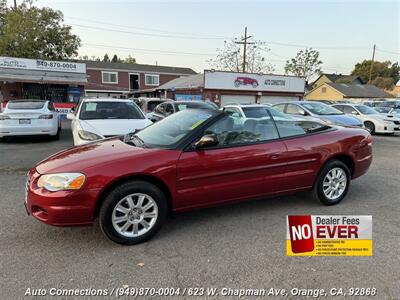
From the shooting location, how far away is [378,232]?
149 inches

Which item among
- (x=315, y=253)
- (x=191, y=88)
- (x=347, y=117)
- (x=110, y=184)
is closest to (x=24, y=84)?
(x=191, y=88)

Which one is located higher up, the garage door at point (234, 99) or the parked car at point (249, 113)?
the parked car at point (249, 113)

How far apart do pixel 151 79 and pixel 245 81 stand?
20677 mm

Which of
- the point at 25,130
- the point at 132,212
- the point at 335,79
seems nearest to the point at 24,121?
the point at 25,130

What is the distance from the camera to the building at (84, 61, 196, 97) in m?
42.4

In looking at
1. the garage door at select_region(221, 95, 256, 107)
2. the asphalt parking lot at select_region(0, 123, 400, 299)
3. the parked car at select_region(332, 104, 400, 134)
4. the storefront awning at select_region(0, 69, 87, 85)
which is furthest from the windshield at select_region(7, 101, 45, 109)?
the garage door at select_region(221, 95, 256, 107)

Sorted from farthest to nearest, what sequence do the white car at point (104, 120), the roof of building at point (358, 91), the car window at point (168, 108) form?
the roof of building at point (358, 91) < the car window at point (168, 108) < the white car at point (104, 120)

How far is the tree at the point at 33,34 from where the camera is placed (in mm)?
28484

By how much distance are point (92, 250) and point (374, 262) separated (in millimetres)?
2861

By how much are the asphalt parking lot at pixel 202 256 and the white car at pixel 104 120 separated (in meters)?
2.25

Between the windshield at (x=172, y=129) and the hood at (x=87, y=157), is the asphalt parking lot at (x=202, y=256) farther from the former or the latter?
the windshield at (x=172, y=129)

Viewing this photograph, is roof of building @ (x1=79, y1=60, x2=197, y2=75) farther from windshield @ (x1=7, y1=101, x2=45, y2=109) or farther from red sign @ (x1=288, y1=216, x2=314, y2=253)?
red sign @ (x1=288, y1=216, x2=314, y2=253)

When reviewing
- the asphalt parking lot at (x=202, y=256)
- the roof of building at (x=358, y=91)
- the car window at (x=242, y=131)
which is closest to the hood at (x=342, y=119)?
the asphalt parking lot at (x=202, y=256)

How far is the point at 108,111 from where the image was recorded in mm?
7680
